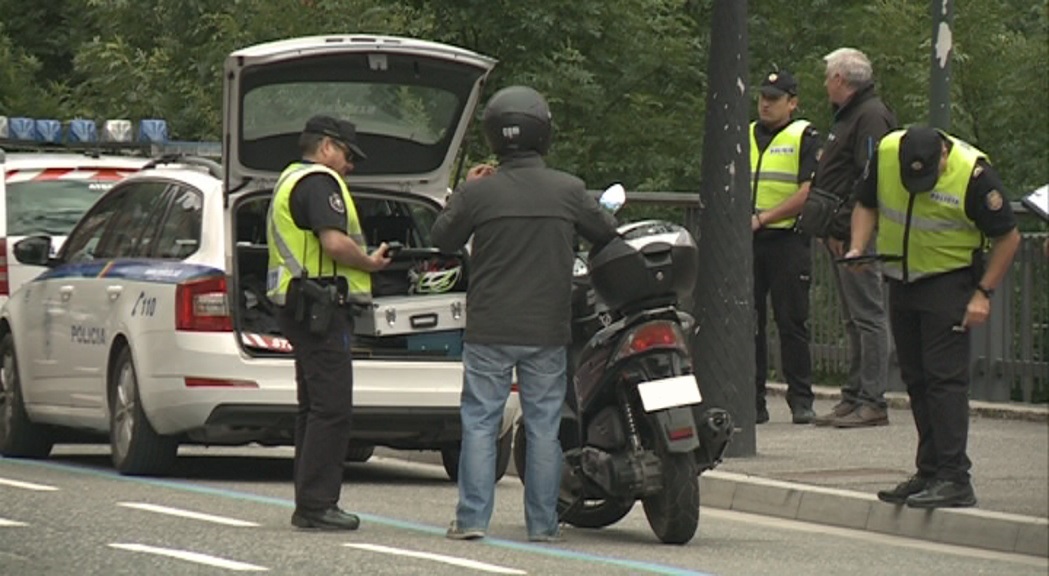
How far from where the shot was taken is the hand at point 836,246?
16.2 m

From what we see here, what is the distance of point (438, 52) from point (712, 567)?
439cm

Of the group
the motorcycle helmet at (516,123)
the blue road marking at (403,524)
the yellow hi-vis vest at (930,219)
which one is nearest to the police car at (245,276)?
the blue road marking at (403,524)

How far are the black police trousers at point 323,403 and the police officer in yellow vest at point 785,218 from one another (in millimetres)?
4956

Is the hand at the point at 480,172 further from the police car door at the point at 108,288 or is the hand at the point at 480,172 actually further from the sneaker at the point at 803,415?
the sneaker at the point at 803,415

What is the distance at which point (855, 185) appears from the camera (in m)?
15.8

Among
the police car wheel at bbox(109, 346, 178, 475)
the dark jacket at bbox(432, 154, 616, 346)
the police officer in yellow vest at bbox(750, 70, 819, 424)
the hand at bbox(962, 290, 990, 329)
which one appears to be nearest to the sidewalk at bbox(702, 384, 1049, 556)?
the police officer in yellow vest at bbox(750, 70, 819, 424)

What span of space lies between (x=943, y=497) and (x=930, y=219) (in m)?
1.18

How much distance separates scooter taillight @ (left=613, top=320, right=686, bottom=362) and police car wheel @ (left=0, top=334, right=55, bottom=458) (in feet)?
17.1

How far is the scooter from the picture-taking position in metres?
11.9

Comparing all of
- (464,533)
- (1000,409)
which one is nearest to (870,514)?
(464,533)

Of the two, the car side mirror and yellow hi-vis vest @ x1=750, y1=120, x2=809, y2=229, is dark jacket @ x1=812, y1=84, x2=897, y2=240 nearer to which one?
yellow hi-vis vest @ x1=750, y1=120, x2=809, y2=229

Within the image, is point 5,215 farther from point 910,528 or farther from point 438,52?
point 910,528

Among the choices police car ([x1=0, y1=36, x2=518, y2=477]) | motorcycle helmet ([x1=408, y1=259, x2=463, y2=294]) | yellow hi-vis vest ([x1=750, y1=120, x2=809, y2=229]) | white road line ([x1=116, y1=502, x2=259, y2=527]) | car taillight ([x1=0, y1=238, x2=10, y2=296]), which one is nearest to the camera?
white road line ([x1=116, y1=502, x2=259, y2=527])

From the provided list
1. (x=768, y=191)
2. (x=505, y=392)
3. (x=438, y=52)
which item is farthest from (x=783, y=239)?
(x=505, y=392)
